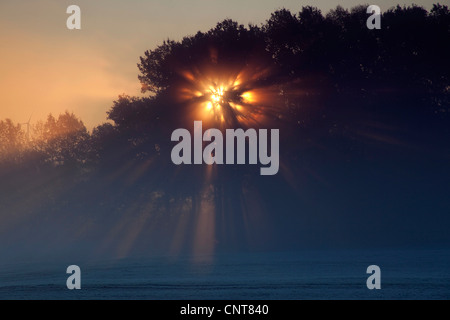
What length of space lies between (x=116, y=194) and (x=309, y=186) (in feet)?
86.6

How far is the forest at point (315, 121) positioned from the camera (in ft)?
222

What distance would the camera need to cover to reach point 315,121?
68.4 metres

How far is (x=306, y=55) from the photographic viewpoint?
6919cm

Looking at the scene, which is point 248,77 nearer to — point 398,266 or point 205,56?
point 205,56

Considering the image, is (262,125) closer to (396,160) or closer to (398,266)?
(396,160)

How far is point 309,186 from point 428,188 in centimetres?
1078

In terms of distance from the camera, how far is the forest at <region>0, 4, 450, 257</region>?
67.7 metres

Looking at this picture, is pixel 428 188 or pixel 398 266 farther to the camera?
pixel 428 188

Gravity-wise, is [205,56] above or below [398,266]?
above
